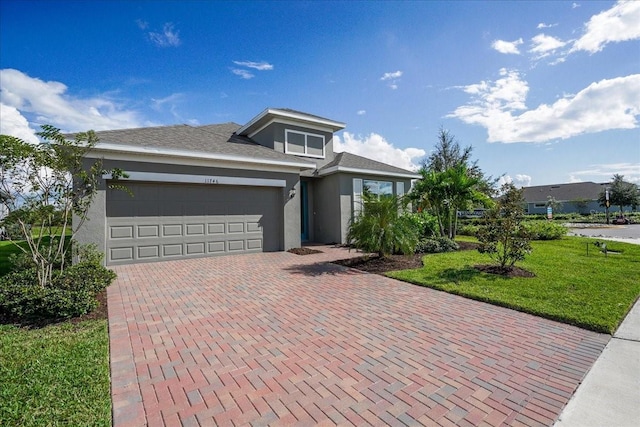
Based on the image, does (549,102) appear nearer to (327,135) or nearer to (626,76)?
(626,76)

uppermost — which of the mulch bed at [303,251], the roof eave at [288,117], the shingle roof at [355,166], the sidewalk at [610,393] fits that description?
the roof eave at [288,117]

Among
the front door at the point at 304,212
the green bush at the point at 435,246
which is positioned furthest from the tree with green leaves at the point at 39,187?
the green bush at the point at 435,246

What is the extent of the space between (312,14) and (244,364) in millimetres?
10585

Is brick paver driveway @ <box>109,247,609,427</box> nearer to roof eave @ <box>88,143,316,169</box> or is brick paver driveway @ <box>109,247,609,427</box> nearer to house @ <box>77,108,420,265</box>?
house @ <box>77,108,420,265</box>

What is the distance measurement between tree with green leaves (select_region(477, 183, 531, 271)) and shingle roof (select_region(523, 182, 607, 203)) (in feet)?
161

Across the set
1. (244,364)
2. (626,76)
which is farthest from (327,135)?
(244,364)

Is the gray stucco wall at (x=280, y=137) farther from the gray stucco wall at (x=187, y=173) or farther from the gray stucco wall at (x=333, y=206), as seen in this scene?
the gray stucco wall at (x=187, y=173)

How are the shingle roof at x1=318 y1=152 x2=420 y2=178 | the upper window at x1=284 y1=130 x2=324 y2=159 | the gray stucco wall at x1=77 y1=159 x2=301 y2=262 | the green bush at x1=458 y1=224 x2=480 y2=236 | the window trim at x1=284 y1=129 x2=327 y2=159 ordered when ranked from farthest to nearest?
the green bush at x1=458 y1=224 x2=480 y2=236 → the upper window at x1=284 y1=130 x2=324 y2=159 → the window trim at x1=284 y1=129 x2=327 y2=159 → the shingle roof at x1=318 y1=152 x2=420 y2=178 → the gray stucco wall at x1=77 y1=159 x2=301 y2=262

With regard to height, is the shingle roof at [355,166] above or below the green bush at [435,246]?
above

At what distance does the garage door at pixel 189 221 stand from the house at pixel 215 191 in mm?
29

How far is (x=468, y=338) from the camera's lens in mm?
4016

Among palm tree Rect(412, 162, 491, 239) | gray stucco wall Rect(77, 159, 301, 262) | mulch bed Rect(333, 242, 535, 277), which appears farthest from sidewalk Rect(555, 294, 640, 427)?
gray stucco wall Rect(77, 159, 301, 262)

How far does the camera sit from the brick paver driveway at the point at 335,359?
2.53 metres

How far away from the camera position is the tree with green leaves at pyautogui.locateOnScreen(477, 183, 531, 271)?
24.4ft
